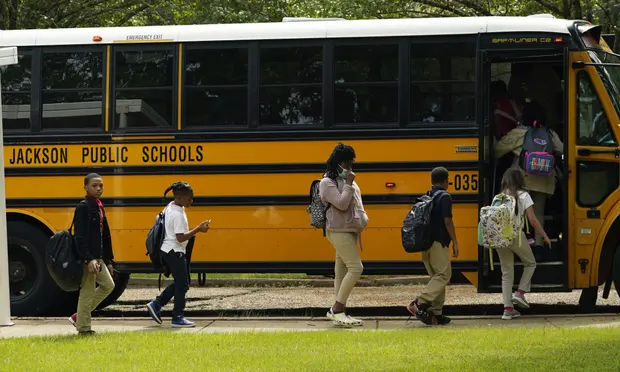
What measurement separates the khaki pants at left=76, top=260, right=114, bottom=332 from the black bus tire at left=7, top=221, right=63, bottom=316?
6.99ft

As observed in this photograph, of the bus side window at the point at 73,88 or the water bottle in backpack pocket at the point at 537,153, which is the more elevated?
the bus side window at the point at 73,88

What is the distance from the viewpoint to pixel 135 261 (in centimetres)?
1273

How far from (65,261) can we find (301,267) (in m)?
2.81

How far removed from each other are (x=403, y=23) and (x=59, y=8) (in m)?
12.2

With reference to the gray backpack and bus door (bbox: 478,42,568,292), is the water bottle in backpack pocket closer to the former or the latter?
bus door (bbox: 478,42,568,292)

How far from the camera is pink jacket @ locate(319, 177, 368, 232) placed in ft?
37.1

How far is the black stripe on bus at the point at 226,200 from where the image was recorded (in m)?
12.2

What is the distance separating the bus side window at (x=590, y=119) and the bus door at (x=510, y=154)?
0.18m

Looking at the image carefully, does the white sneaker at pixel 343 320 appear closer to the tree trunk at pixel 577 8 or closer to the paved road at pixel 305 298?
the paved road at pixel 305 298

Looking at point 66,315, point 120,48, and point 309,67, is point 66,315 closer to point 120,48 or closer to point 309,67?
point 120,48

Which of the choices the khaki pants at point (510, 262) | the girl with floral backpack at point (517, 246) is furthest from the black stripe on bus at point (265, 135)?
the khaki pants at point (510, 262)

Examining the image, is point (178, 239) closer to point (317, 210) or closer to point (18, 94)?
point (317, 210)

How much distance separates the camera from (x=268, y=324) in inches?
467

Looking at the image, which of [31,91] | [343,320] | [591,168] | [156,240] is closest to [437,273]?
[343,320]
